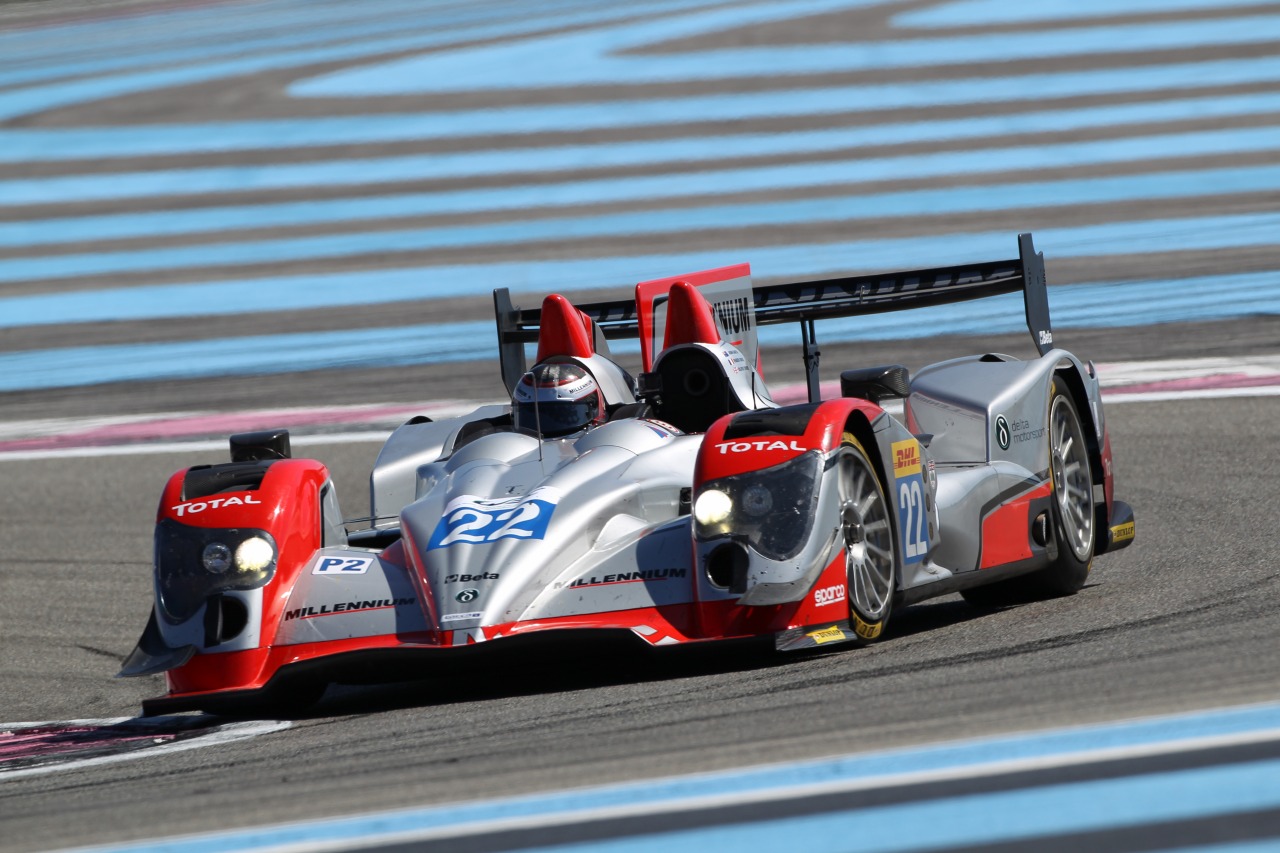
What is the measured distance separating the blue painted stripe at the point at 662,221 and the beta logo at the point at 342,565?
15287mm

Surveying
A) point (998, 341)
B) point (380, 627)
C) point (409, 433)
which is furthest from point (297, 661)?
point (998, 341)

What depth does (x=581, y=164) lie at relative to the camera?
25578 mm

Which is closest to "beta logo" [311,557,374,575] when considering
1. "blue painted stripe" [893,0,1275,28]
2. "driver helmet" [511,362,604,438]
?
"driver helmet" [511,362,604,438]

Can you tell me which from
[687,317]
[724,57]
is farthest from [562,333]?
[724,57]

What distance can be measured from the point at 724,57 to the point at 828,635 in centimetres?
2323

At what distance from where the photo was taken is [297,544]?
721 centimetres

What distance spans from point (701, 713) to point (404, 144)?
2189 centimetres

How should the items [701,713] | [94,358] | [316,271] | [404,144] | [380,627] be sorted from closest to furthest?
[701,713] < [380,627] < [94,358] < [316,271] < [404,144]

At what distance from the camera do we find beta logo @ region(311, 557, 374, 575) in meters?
7.07

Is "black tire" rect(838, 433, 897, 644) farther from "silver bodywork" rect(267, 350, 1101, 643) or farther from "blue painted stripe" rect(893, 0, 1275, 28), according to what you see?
"blue painted stripe" rect(893, 0, 1275, 28)

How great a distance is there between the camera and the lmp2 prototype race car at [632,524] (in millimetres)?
6629

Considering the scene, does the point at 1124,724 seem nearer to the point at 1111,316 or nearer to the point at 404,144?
the point at 1111,316

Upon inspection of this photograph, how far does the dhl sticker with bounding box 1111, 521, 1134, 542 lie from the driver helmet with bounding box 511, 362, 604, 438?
2569 millimetres

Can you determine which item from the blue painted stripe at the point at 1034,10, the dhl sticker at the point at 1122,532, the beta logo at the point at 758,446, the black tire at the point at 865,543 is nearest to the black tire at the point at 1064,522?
the dhl sticker at the point at 1122,532
